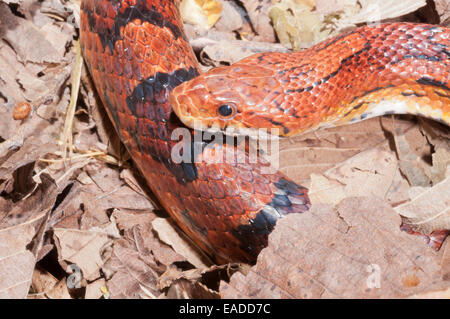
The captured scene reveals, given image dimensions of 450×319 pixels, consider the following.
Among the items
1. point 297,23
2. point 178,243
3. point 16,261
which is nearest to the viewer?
Answer: point 16,261

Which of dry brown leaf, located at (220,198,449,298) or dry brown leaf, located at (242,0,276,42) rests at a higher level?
dry brown leaf, located at (242,0,276,42)

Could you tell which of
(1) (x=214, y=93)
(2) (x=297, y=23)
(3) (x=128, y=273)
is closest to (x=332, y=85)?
(1) (x=214, y=93)

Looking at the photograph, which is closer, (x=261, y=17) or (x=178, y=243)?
(x=178, y=243)

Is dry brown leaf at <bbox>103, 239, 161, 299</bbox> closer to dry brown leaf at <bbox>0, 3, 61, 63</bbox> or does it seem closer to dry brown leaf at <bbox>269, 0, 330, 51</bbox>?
dry brown leaf at <bbox>0, 3, 61, 63</bbox>

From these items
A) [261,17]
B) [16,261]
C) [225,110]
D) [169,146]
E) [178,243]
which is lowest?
[178,243]

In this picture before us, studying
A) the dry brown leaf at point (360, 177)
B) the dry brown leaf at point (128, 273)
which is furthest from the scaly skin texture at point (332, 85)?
the dry brown leaf at point (128, 273)

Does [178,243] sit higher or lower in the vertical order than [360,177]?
lower

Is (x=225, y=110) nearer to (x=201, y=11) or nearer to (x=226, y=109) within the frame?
(x=226, y=109)

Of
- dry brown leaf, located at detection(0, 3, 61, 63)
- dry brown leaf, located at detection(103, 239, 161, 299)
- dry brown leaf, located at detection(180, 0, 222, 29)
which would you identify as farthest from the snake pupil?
dry brown leaf, located at detection(0, 3, 61, 63)
